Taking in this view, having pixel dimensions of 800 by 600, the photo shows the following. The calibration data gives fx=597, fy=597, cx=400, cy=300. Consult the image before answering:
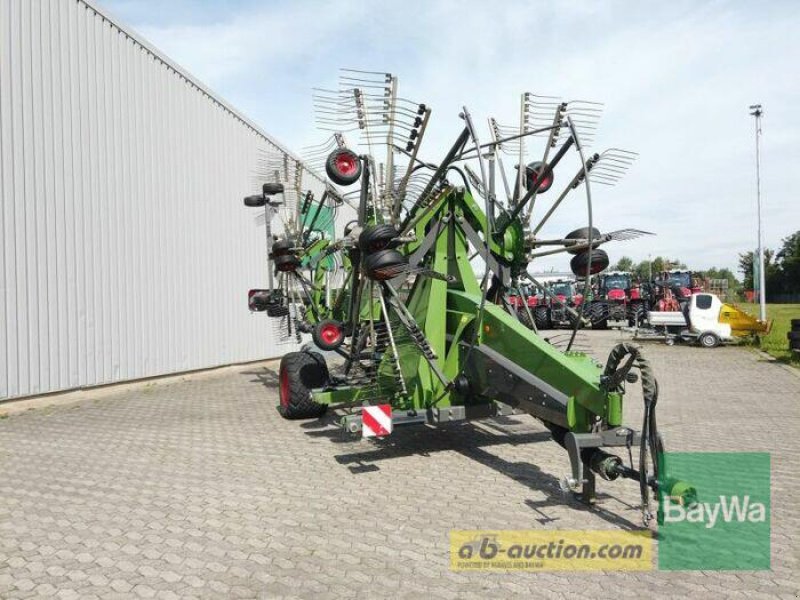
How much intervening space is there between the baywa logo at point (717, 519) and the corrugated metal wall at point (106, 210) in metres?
9.39

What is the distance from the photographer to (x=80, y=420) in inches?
332

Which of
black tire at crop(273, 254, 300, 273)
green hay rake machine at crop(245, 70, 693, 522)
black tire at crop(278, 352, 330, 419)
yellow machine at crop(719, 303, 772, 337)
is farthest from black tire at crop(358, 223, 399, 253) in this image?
yellow machine at crop(719, 303, 772, 337)

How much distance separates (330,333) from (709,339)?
48.0 feet

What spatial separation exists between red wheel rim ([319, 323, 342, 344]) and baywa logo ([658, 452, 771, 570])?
149 inches

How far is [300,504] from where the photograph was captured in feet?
15.5

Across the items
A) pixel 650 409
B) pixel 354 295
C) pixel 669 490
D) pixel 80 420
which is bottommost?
pixel 80 420

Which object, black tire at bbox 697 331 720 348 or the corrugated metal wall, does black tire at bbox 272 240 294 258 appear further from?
black tire at bbox 697 331 720 348

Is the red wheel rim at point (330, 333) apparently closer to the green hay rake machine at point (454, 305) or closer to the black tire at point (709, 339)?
the green hay rake machine at point (454, 305)

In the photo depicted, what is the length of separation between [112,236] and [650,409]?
10.5m

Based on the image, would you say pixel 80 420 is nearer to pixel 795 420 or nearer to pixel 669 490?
pixel 669 490

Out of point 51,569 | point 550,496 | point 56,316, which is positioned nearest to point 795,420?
point 550,496

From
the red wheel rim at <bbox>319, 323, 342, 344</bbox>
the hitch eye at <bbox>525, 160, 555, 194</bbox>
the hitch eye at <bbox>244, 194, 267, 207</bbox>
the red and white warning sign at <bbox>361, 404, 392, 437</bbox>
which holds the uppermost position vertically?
the hitch eye at <bbox>244, 194, 267, 207</bbox>

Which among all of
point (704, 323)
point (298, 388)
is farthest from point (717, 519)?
point (704, 323)

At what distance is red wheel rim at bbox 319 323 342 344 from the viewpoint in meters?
6.98
